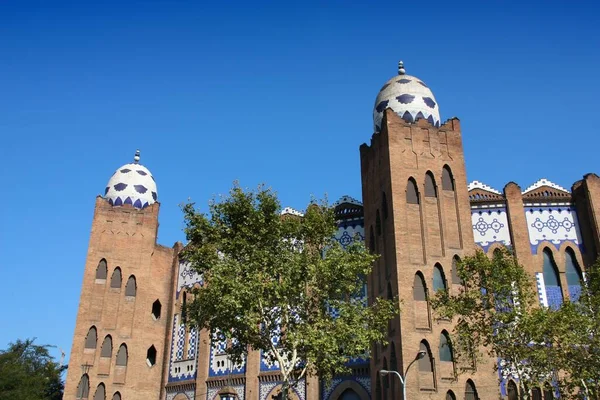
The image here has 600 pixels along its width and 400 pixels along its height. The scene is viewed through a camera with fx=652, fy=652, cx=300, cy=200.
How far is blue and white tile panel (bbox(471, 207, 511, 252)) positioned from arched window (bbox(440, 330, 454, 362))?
4.36m

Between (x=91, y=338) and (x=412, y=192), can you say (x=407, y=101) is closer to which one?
Result: (x=412, y=192)

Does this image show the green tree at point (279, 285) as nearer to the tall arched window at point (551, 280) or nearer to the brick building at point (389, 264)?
the brick building at point (389, 264)

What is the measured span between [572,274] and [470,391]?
237 inches

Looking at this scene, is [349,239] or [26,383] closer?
[349,239]

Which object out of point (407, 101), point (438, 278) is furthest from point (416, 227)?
point (407, 101)

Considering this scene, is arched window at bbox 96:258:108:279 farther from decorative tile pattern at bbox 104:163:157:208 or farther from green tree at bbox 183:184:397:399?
green tree at bbox 183:184:397:399

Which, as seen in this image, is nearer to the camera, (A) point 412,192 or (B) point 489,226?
(A) point 412,192

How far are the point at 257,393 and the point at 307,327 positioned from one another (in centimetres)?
933

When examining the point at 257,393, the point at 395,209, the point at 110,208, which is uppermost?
the point at 110,208

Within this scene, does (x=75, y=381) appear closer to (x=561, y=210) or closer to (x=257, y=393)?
(x=257, y=393)

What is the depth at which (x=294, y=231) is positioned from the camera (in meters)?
16.6

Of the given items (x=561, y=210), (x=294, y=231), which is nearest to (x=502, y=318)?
(x=294, y=231)

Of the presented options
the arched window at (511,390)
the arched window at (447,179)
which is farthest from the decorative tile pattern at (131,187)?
the arched window at (511,390)

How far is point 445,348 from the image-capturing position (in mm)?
18984
